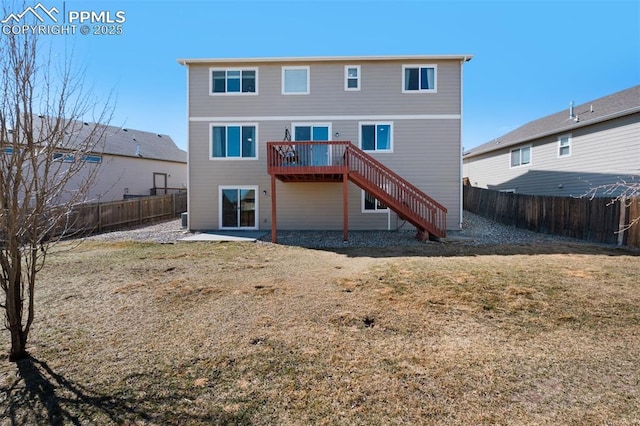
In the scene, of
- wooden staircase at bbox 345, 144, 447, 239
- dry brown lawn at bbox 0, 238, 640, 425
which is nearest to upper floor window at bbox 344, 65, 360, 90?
wooden staircase at bbox 345, 144, 447, 239

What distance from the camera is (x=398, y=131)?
1312 centimetres

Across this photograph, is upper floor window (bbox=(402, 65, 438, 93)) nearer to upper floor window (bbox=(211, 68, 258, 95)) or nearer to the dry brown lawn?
upper floor window (bbox=(211, 68, 258, 95))

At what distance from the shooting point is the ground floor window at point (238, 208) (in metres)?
13.6

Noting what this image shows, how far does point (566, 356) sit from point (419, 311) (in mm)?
1703

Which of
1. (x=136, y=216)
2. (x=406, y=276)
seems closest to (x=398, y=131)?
(x=406, y=276)

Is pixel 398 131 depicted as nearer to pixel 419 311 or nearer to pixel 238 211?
pixel 238 211

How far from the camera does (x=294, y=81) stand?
44.1 feet

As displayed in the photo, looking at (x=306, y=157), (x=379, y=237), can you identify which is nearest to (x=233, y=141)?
(x=306, y=157)

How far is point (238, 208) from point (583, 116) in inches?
649

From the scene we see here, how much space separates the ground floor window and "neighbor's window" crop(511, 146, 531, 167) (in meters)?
15.2

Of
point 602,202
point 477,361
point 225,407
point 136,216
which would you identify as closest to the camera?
point 225,407

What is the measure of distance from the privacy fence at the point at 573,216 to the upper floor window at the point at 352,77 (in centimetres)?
892

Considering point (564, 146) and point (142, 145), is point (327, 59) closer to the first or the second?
point (564, 146)

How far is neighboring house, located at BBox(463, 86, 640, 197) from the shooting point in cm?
1230
